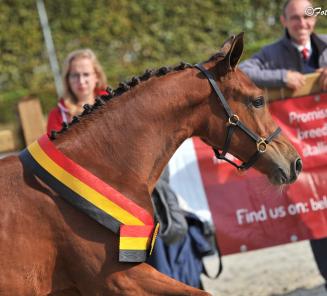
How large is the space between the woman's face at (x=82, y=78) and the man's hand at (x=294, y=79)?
1371mm

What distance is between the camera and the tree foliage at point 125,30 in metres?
14.4

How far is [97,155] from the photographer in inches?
127

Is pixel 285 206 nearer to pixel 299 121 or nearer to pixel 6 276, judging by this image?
pixel 299 121

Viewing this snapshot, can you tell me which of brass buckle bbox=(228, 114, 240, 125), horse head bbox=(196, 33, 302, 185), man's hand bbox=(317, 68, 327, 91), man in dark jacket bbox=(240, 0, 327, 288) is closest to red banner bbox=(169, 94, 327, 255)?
man's hand bbox=(317, 68, 327, 91)

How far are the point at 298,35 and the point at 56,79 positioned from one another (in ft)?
32.5

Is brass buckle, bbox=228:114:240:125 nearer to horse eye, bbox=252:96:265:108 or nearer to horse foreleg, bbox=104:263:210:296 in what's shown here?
horse eye, bbox=252:96:265:108

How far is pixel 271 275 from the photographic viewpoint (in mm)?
5750

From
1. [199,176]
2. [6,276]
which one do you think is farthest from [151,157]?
[199,176]

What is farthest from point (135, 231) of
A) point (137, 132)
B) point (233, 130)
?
point (233, 130)

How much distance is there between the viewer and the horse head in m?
3.34

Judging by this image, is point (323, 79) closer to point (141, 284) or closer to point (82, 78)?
point (82, 78)

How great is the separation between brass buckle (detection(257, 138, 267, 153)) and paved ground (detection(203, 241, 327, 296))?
6.65ft

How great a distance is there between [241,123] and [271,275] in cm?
272

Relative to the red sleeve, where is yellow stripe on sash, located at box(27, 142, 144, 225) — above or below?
below
